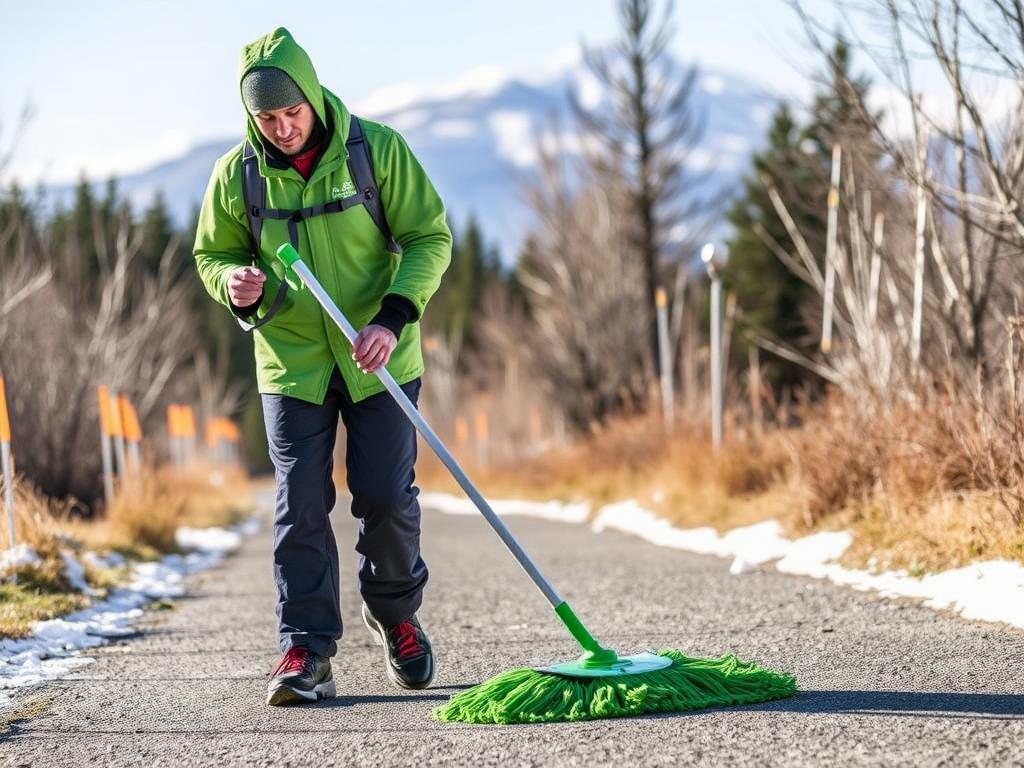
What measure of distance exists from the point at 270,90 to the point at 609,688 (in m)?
2.07

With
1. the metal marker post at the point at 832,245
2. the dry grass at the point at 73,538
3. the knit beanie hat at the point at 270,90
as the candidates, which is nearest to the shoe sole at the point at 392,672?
the knit beanie hat at the point at 270,90

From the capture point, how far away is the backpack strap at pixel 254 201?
4.89 meters

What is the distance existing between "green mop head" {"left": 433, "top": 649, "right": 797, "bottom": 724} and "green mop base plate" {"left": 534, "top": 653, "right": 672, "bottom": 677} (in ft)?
0.05

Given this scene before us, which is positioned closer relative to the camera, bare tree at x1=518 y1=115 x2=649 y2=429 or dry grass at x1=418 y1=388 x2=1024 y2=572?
dry grass at x1=418 y1=388 x2=1024 y2=572

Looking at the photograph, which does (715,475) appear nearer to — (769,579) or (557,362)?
(769,579)

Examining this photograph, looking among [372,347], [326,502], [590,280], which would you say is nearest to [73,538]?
[326,502]

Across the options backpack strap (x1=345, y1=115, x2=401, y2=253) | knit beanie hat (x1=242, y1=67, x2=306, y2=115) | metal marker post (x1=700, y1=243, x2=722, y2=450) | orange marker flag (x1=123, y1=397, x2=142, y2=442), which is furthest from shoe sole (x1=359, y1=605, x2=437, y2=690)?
orange marker flag (x1=123, y1=397, x2=142, y2=442)

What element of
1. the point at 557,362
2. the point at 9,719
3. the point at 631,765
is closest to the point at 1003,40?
the point at 631,765

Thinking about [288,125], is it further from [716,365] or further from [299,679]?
[716,365]

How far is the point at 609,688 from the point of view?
4.17 meters

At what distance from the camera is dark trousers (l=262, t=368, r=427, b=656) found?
16.1 feet

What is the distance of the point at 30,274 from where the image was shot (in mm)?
17422

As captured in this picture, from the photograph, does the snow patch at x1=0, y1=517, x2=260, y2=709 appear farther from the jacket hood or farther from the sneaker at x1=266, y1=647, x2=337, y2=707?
the jacket hood

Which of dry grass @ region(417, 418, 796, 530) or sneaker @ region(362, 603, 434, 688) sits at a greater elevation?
sneaker @ region(362, 603, 434, 688)
